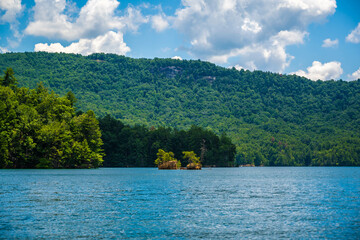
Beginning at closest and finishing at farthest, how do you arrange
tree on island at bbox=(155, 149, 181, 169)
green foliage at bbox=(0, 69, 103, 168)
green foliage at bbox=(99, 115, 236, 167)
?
green foliage at bbox=(0, 69, 103, 168), tree on island at bbox=(155, 149, 181, 169), green foliage at bbox=(99, 115, 236, 167)

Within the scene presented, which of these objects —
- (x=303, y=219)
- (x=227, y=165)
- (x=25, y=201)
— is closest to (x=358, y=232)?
(x=303, y=219)

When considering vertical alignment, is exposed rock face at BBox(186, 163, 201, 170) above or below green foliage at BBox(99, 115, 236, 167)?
below

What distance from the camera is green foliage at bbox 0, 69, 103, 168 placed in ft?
300

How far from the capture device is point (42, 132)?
9481 centimetres

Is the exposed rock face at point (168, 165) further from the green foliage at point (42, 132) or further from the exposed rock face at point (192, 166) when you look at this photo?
the green foliage at point (42, 132)

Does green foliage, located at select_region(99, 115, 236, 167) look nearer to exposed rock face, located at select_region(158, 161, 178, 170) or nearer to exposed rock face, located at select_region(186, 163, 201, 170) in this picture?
exposed rock face, located at select_region(158, 161, 178, 170)

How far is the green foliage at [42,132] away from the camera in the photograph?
300ft

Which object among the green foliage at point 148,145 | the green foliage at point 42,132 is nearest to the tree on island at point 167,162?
the green foliage at point 148,145

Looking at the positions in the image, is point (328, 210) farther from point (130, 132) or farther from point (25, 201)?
point (130, 132)

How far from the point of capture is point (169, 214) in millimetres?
27625

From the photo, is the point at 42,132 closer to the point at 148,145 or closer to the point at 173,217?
the point at 173,217

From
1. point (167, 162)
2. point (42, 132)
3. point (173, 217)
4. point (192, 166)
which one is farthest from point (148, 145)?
point (173, 217)

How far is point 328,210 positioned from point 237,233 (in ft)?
39.4

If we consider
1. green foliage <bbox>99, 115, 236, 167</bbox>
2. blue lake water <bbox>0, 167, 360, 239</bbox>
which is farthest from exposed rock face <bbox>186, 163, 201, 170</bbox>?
blue lake water <bbox>0, 167, 360, 239</bbox>
